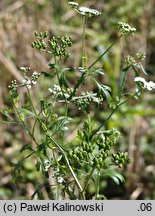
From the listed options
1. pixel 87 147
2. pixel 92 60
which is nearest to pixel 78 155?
pixel 87 147

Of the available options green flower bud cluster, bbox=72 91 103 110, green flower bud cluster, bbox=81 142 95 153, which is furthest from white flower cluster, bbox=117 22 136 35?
Answer: green flower bud cluster, bbox=81 142 95 153

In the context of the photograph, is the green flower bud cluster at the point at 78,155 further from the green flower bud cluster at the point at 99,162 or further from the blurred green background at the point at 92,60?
the blurred green background at the point at 92,60

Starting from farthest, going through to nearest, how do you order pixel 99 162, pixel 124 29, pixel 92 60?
pixel 92 60, pixel 124 29, pixel 99 162

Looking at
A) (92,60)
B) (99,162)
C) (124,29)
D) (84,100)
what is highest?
(92,60)

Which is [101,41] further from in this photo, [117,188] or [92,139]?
[92,139]

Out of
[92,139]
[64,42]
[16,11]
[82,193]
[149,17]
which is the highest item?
[16,11]

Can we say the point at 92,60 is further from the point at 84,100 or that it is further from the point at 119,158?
the point at 119,158

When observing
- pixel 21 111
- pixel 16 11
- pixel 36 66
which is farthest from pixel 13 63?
pixel 21 111

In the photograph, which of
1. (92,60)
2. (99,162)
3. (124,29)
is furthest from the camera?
(92,60)

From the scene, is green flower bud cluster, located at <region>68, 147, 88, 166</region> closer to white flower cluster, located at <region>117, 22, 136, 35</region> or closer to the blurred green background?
white flower cluster, located at <region>117, 22, 136, 35</region>
